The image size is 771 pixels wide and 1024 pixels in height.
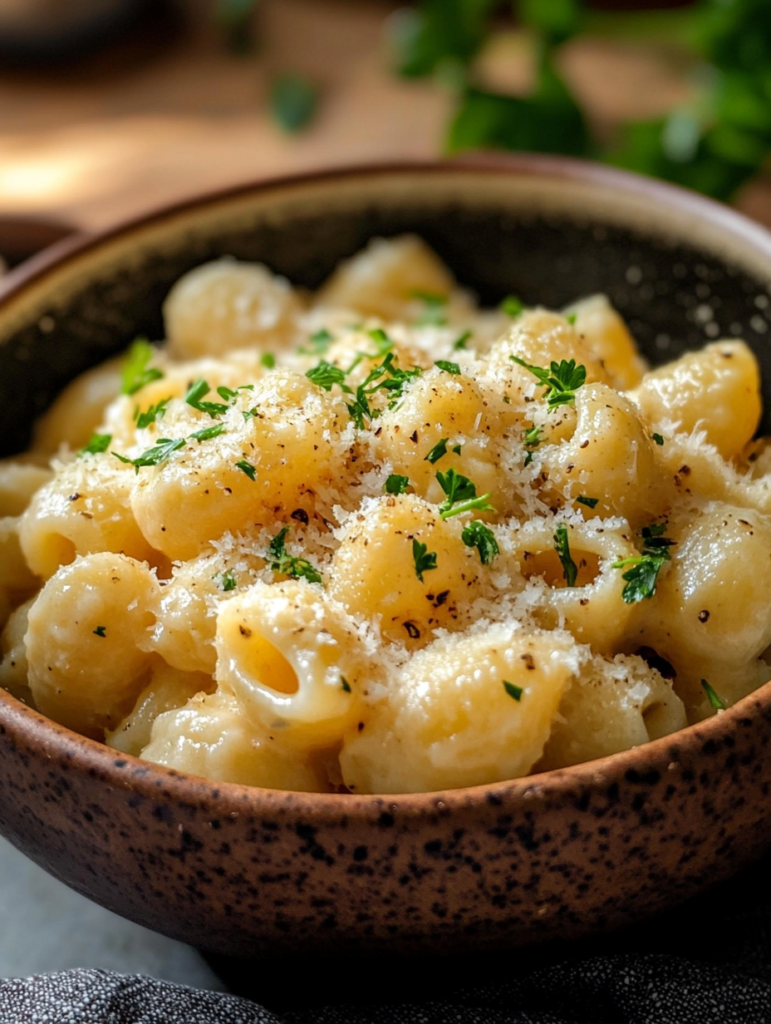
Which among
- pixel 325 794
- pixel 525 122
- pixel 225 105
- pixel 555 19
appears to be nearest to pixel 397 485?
pixel 325 794

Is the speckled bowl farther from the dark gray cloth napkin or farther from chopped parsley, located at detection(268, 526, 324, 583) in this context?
chopped parsley, located at detection(268, 526, 324, 583)

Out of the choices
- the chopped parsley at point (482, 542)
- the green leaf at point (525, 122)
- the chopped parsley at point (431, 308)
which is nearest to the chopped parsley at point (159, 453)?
the chopped parsley at point (482, 542)

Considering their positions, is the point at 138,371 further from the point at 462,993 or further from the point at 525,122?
the point at 525,122

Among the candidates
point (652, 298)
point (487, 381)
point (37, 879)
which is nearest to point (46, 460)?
point (37, 879)

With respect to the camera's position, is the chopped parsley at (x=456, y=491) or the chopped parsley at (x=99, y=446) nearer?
the chopped parsley at (x=456, y=491)

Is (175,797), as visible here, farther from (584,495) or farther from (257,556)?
(584,495)

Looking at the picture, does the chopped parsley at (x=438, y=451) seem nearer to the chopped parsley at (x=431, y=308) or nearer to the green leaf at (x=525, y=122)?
the chopped parsley at (x=431, y=308)

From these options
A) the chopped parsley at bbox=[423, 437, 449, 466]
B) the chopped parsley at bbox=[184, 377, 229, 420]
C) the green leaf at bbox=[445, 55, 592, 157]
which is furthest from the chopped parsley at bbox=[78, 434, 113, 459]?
the green leaf at bbox=[445, 55, 592, 157]
